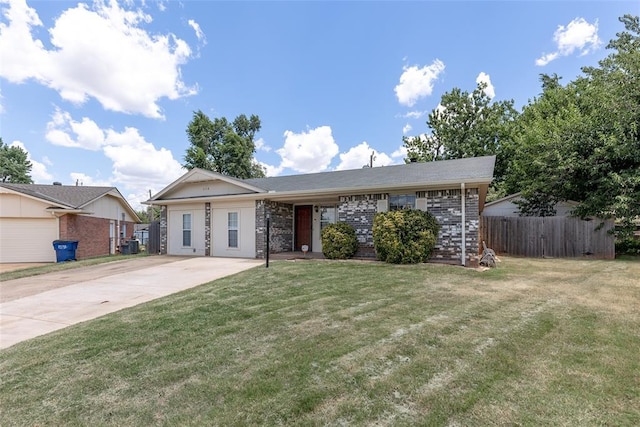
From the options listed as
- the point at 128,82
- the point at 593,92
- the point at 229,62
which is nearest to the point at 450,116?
the point at 593,92

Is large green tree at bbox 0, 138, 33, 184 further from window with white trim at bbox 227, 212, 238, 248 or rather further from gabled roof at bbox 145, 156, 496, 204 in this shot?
window with white trim at bbox 227, 212, 238, 248

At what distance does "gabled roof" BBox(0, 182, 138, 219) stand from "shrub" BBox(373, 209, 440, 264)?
572 inches

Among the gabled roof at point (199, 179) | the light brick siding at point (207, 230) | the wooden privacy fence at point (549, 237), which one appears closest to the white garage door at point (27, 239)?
the gabled roof at point (199, 179)

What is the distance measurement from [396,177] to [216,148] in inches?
993

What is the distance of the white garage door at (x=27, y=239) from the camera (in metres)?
15.1

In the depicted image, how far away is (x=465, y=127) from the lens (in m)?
27.3

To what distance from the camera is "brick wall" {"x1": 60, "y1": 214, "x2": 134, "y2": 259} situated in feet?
51.0

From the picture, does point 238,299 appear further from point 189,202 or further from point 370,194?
point 189,202

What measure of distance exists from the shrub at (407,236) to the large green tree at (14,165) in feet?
138

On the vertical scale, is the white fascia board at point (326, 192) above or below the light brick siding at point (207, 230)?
above

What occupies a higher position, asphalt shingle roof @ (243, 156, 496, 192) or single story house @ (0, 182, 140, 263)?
asphalt shingle roof @ (243, 156, 496, 192)

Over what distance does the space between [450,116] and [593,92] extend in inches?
459

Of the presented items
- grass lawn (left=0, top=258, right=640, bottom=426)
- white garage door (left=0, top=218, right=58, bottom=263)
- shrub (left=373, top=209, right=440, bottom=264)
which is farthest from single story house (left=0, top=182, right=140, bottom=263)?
shrub (left=373, top=209, right=440, bottom=264)

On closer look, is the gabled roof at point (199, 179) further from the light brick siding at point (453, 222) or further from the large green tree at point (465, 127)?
the large green tree at point (465, 127)
